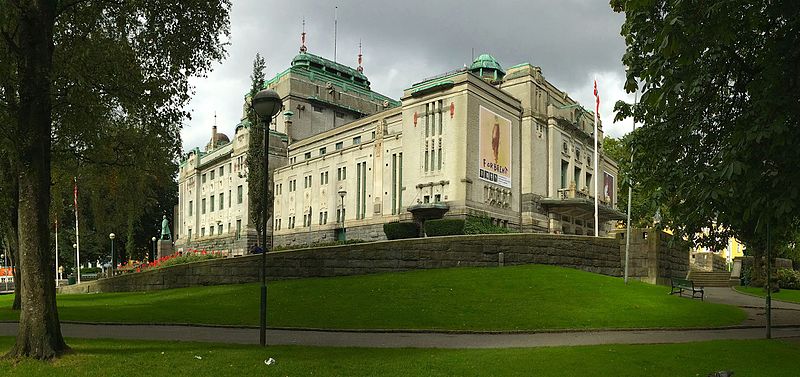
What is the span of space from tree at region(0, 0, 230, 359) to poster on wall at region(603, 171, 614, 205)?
61.5 meters

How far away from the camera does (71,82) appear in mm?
14344

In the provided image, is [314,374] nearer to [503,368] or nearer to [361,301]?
[503,368]

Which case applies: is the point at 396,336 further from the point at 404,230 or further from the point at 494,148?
the point at 494,148

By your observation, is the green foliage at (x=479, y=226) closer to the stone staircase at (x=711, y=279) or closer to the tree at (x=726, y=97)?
the stone staircase at (x=711, y=279)

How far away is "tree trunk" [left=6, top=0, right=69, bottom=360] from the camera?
11047 millimetres

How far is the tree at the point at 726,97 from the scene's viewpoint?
29.2 ft

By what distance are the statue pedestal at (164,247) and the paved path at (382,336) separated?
61.5 m

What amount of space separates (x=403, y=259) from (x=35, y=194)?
20.7 metres

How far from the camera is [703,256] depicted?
206 ft

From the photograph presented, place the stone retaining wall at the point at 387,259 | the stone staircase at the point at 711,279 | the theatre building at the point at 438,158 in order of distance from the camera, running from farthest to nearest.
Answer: the theatre building at the point at 438,158
the stone staircase at the point at 711,279
the stone retaining wall at the point at 387,259

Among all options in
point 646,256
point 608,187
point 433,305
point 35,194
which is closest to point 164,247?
point 608,187

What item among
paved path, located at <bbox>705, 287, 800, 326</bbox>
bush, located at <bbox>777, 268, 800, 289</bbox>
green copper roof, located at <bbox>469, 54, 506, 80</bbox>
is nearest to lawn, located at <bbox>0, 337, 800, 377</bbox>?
paved path, located at <bbox>705, 287, 800, 326</bbox>

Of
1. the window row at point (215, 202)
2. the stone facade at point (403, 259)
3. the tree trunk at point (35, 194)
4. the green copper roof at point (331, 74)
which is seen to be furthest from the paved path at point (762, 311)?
the window row at point (215, 202)

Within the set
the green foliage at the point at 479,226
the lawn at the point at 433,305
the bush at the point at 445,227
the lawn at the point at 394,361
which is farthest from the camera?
the green foliage at the point at 479,226
